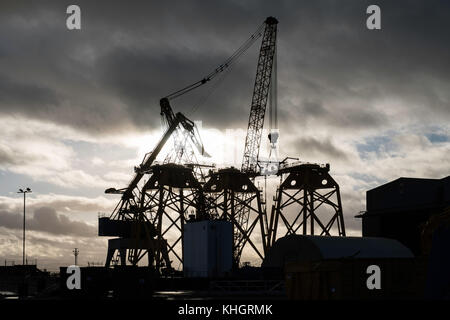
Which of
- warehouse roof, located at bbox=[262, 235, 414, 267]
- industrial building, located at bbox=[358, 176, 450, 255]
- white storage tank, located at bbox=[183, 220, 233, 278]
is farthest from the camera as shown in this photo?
industrial building, located at bbox=[358, 176, 450, 255]

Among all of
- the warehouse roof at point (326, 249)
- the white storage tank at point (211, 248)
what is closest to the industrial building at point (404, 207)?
the warehouse roof at point (326, 249)

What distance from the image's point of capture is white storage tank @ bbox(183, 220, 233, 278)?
75000mm

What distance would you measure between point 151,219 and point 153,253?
5.77 metres

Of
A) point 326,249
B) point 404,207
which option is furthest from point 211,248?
point 404,207

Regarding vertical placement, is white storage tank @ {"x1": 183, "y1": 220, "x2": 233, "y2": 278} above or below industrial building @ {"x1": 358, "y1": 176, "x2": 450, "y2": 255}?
below

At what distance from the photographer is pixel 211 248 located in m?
75.1

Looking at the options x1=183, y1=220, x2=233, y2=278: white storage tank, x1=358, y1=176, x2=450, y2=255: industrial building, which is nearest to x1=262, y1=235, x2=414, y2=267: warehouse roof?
x1=183, y1=220, x2=233, y2=278: white storage tank

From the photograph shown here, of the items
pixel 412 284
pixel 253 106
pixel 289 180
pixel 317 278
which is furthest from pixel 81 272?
pixel 253 106

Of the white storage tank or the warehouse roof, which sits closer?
the warehouse roof

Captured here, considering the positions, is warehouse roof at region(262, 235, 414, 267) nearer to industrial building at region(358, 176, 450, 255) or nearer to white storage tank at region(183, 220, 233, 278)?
white storage tank at region(183, 220, 233, 278)

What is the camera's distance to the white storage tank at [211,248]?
7500cm

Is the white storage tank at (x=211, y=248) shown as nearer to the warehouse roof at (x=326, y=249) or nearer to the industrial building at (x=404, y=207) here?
the warehouse roof at (x=326, y=249)

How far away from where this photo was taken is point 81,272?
162 ft
